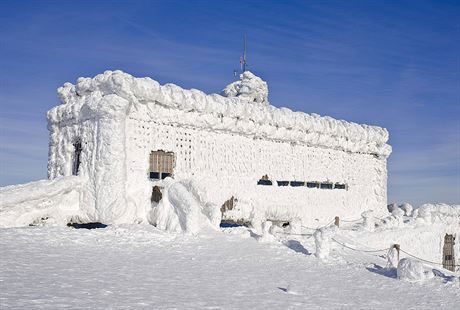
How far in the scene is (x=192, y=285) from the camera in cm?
956

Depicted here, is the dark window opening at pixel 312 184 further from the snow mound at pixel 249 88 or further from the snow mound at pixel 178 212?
the snow mound at pixel 178 212

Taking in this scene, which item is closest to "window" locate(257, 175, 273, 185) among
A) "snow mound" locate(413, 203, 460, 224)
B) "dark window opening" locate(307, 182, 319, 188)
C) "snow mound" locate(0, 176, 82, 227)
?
"dark window opening" locate(307, 182, 319, 188)

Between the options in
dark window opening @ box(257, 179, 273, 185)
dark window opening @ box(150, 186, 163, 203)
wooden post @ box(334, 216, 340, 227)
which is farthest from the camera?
wooden post @ box(334, 216, 340, 227)

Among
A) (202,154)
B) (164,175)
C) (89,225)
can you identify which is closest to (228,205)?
(202,154)

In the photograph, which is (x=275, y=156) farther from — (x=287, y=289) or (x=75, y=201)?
(x=287, y=289)

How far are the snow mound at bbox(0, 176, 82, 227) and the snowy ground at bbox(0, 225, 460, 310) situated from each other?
4.40ft

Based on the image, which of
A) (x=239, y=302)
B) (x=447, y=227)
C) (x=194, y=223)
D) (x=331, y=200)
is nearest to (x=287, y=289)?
(x=239, y=302)

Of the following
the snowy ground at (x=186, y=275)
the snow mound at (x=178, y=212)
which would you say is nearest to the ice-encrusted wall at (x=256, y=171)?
the snow mound at (x=178, y=212)

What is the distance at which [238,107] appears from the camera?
18.8 m

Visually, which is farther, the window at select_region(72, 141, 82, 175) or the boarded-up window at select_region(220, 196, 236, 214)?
the boarded-up window at select_region(220, 196, 236, 214)

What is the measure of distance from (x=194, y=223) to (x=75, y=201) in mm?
3823

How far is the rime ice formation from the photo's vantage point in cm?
1545

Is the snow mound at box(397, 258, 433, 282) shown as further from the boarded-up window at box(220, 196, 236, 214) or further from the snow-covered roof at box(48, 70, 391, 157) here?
the snow-covered roof at box(48, 70, 391, 157)

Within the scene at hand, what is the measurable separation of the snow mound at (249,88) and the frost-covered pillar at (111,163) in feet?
25.4
